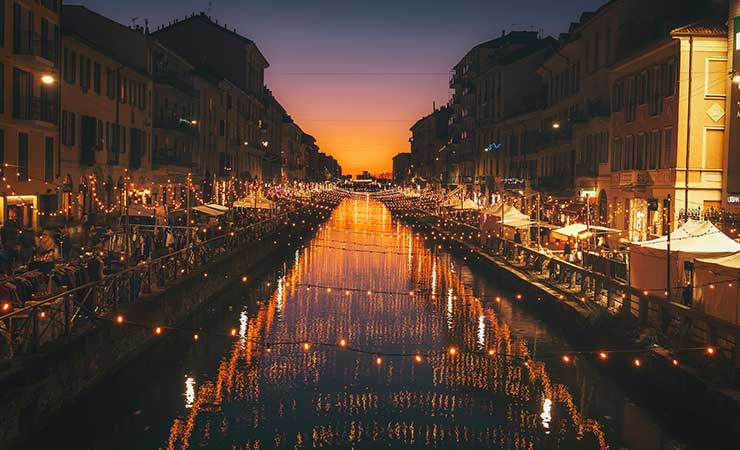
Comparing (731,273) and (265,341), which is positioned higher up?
(731,273)

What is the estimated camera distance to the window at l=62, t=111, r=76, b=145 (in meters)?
37.8

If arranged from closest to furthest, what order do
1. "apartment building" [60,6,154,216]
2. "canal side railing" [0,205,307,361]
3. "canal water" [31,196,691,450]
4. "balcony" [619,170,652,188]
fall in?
"canal side railing" [0,205,307,361] < "canal water" [31,196,691,450] < "balcony" [619,170,652,188] < "apartment building" [60,6,154,216]

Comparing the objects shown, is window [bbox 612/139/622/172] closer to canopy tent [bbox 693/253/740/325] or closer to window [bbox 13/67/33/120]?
canopy tent [bbox 693/253/740/325]

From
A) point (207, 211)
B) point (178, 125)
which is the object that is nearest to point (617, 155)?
point (207, 211)

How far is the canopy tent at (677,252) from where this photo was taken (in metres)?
20.0

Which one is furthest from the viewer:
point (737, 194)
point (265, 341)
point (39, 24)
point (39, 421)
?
point (39, 24)

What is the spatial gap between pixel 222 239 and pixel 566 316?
1640 cm

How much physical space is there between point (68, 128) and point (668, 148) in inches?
1026

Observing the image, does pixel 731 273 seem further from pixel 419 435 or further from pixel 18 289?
pixel 18 289

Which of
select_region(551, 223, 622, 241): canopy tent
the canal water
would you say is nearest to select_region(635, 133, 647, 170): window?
select_region(551, 223, 622, 241): canopy tent

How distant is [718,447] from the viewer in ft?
47.0

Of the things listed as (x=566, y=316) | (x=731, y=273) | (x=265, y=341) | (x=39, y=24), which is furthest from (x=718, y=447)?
(x=39, y=24)

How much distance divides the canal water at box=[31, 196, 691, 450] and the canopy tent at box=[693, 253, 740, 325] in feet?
8.31

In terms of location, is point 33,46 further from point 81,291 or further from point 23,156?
point 81,291
